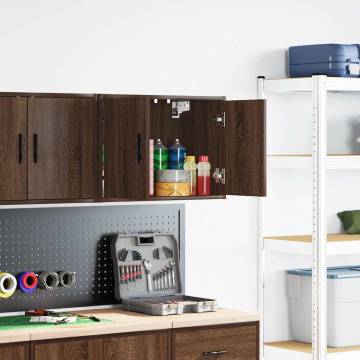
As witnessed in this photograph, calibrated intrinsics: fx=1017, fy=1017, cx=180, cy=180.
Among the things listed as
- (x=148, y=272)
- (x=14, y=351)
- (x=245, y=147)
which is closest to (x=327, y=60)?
(x=245, y=147)

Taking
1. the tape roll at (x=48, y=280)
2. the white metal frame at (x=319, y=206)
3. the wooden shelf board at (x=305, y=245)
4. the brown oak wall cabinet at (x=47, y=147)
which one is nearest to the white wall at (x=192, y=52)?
the wooden shelf board at (x=305, y=245)

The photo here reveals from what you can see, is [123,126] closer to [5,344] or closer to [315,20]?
[5,344]

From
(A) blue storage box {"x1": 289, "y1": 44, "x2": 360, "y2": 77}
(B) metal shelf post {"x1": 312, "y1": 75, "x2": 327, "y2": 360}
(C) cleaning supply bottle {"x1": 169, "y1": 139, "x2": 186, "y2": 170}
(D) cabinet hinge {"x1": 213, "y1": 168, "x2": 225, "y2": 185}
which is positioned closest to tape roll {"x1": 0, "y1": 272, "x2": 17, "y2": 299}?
(C) cleaning supply bottle {"x1": 169, "y1": 139, "x2": 186, "y2": 170}

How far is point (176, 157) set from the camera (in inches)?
184

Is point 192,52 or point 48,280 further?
point 192,52

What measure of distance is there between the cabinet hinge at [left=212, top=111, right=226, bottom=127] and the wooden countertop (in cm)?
87

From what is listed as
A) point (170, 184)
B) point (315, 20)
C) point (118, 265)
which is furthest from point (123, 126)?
point (315, 20)

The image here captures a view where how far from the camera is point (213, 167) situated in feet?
15.7

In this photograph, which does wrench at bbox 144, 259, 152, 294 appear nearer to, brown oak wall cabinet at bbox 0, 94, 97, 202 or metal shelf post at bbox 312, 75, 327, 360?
brown oak wall cabinet at bbox 0, 94, 97, 202

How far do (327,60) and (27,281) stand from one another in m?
1.87

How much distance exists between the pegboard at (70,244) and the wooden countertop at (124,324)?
5.3 inches

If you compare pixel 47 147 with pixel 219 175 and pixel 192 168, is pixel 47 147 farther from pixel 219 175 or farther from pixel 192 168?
pixel 219 175

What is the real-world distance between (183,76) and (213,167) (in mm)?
593

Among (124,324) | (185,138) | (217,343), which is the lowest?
(217,343)
